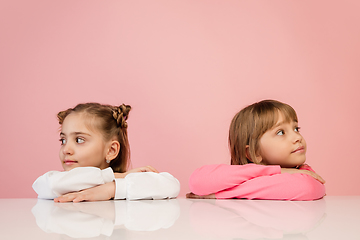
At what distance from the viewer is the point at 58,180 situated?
48.8 inches

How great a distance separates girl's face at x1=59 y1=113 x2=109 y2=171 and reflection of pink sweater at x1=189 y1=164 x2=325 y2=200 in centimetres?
38

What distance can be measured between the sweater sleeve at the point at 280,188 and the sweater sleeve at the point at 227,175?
0.9 inches

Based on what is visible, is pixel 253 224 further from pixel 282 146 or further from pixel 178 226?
pixel 282 146

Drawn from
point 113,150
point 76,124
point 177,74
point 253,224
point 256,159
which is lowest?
point 253,224

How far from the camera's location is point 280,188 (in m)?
1.33

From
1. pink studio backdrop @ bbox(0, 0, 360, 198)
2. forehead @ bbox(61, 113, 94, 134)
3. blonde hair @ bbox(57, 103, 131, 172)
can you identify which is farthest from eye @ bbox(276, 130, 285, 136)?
pink studio backdrop @ bbox(0, 0, 360, 198)

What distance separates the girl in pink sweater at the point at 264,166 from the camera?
1336mm

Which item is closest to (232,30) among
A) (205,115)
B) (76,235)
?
(205,115)

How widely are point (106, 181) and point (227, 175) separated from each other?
40 cm

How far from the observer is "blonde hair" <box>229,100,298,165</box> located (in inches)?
61.7

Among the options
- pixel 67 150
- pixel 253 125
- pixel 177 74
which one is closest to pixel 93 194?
pixel 67 150

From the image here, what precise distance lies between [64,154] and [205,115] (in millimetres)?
1306

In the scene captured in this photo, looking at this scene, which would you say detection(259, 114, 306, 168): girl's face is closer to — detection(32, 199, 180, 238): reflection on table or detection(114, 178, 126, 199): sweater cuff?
detection(114, 178, 126, 199): sweater cuff

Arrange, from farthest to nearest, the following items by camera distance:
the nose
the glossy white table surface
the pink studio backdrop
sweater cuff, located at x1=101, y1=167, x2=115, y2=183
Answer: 1. the pink studio backdrop
2. the nose
3. sweater cuff, located at x1=101, y1=167, x2=115, y2=183
4. the glossy white table surface
